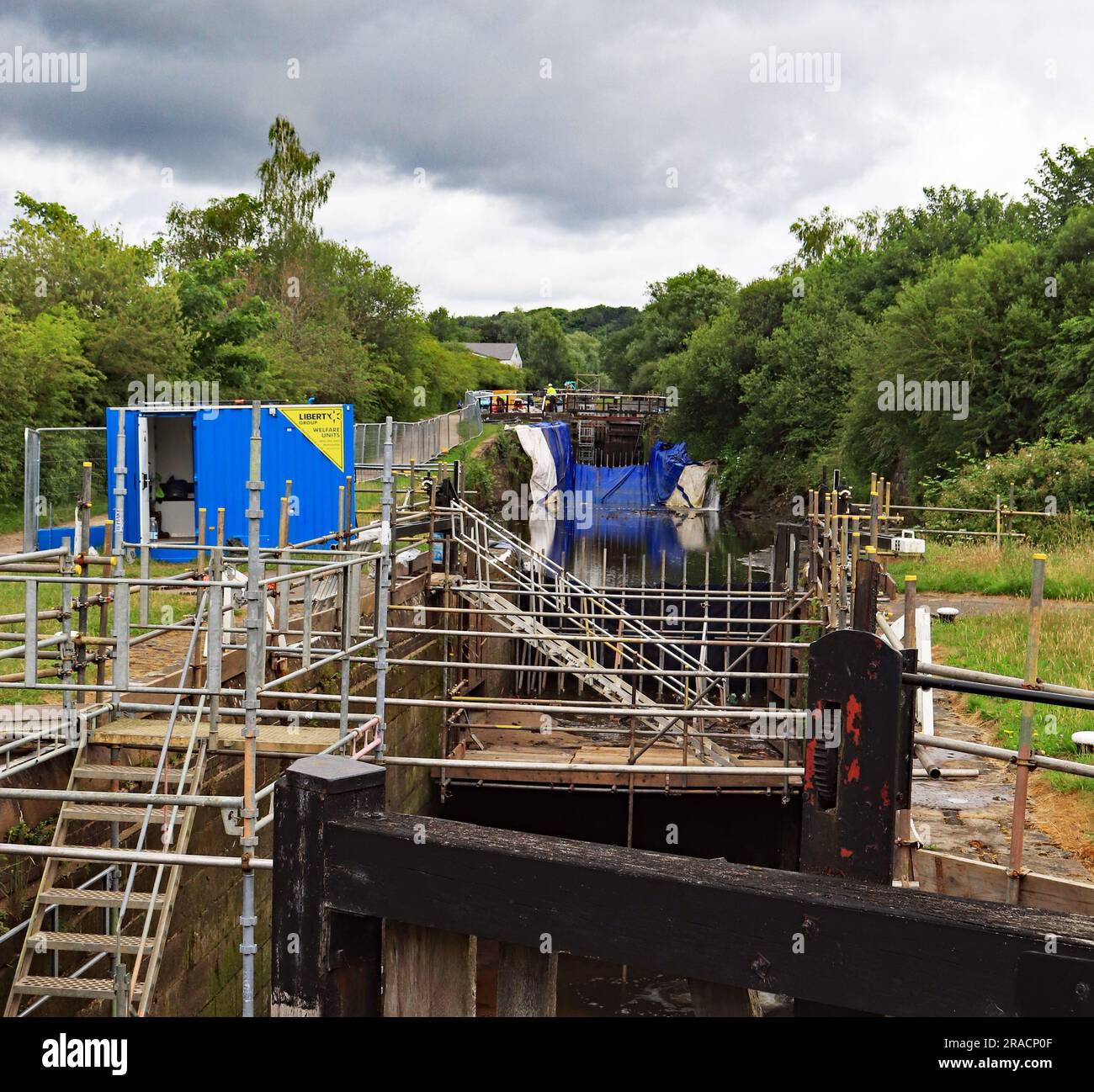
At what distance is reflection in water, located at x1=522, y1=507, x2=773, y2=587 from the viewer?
37.3 meters

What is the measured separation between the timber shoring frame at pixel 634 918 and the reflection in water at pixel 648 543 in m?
29.7

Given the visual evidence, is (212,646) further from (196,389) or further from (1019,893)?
(196,389)

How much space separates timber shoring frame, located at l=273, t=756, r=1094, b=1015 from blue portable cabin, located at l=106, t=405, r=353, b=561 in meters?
16.3

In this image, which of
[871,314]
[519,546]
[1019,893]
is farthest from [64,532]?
[871,314]

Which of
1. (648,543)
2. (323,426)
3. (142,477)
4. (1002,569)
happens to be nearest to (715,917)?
(142,477)

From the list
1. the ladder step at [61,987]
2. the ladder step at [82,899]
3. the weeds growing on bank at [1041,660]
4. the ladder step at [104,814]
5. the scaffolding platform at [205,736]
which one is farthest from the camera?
the weeds growing on bank at [1041,660]

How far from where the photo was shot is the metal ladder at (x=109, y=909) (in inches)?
263

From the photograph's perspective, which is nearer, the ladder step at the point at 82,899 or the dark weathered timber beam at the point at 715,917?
the dark weathered timber beam at the point at 715,917

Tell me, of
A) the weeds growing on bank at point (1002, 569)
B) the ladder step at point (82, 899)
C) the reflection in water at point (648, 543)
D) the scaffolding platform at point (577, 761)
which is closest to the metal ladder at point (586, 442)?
the reflection in water at point (648, 543)

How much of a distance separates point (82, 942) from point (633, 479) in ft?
194

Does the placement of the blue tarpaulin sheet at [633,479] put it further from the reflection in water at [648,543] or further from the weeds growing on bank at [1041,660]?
the weeds growing on bank at [1041,660]

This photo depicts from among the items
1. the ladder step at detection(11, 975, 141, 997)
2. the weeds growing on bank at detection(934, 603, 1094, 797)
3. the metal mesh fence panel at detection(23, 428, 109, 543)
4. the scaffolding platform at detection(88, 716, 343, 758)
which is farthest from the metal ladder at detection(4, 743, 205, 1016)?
the metal mesh fence panel at detection(23, 428, 109, 543)

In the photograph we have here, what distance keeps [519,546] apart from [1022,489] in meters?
15.5
